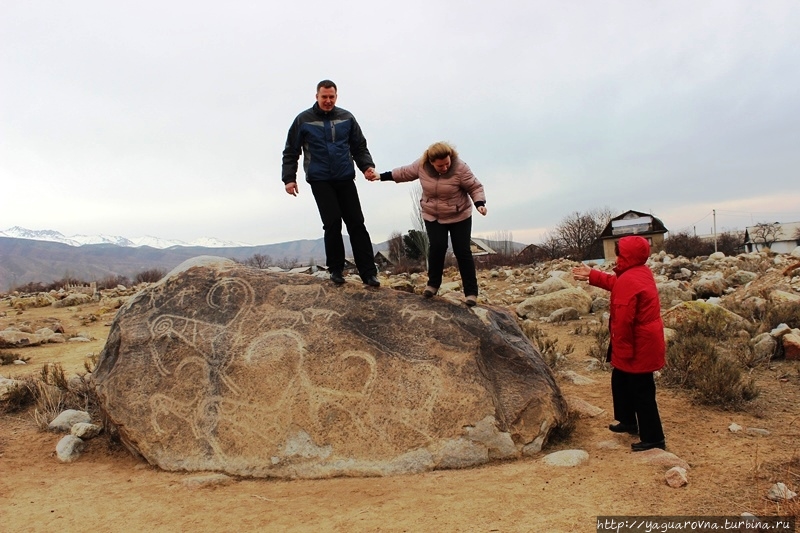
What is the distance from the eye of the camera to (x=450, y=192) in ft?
17.1

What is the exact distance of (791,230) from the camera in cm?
4925

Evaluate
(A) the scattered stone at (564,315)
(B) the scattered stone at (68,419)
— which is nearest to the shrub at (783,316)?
(A) the scattered stone at (564,315)

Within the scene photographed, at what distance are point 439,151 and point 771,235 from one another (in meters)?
54.5

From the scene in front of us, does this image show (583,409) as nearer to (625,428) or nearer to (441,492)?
(625,428)

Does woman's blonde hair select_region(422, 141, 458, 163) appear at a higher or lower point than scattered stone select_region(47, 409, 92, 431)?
higher

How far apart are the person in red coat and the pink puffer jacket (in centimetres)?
129

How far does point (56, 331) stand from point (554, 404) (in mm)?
13063

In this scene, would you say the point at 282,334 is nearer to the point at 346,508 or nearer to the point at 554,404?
the point at 346,508

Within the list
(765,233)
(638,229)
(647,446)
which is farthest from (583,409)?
(765,233)

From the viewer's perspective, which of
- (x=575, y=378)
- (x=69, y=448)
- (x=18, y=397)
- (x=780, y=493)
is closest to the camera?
(x=780, y=493)

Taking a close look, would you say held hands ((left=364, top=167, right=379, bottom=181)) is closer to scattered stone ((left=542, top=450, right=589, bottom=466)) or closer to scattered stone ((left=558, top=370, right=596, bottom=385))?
scattered stone ((left=542, top=450, right=589, bottom=466))

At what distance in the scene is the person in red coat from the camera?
424 centimetres

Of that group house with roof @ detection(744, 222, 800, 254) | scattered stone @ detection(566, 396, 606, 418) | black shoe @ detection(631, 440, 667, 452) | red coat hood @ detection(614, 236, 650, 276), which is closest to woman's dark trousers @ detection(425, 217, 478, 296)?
red coat hood @ detection(614, 236, 650, 276)

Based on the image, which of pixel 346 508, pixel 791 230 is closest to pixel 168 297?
pixel 346 508
